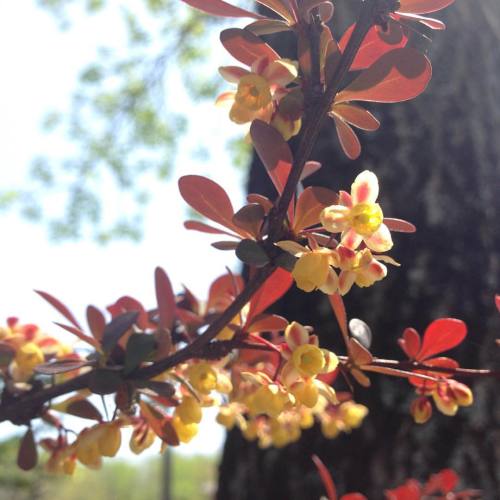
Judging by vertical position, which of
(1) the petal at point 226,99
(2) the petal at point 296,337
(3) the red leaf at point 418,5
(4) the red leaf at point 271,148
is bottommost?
(2) the petal at point 296,337

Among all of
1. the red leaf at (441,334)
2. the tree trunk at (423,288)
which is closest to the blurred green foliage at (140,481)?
the tree trunk at (423,288)

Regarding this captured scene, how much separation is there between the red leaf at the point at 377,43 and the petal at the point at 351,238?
101 mm

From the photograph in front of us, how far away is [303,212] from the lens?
307 millimetres

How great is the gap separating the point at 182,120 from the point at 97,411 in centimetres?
360

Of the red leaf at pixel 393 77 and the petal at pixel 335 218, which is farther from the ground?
the red leaf at pixel 393 77

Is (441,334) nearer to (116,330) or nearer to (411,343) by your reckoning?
(411,343)

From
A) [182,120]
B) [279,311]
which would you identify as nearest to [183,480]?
[182,120]

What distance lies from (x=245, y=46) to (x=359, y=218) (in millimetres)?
122

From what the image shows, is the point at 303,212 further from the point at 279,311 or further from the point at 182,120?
the point at 182,120

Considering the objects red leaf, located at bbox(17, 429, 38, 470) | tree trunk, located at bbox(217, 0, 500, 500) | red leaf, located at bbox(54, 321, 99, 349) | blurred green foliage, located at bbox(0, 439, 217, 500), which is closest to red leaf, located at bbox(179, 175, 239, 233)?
red leaf, located at bbox(54, 321, 99, 349)

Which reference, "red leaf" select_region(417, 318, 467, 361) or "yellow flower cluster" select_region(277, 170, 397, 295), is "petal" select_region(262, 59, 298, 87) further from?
"red leaf" select_region(417, 318, 467, 361)

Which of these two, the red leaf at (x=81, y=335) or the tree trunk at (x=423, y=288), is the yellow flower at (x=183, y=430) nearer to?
the red leaf at (x=81, y=335)

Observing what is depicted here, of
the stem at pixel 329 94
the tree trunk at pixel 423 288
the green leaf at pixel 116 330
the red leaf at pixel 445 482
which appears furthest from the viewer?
the tree trunk at pixel 423 288

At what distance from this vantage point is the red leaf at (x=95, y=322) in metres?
0.44
